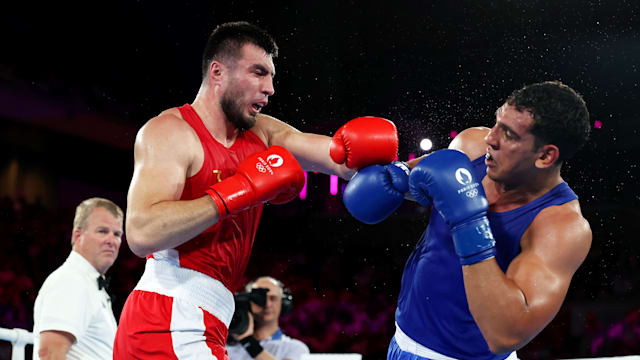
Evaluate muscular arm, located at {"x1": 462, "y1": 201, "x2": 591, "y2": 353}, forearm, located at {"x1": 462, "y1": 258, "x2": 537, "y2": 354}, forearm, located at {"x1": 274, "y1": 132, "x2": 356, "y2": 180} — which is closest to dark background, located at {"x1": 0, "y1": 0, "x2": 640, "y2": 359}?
forearm, located at {"x1": 274, "y1": 132, "x2": 356, "y2": 180}

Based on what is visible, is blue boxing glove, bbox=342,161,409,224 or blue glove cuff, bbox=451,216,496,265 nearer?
blue glove cuff, bbox=451,216,496,265

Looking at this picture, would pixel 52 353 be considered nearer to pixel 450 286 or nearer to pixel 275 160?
pixel 275 160

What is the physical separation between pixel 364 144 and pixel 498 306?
888 mm

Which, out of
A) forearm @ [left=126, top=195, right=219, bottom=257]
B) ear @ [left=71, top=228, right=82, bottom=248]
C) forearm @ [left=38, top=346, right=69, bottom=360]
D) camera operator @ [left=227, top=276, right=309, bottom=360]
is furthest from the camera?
camera operator @ [left=227, top=276, right=309, bottom=360]

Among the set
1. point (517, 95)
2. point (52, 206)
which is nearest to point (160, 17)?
point (52, 206)

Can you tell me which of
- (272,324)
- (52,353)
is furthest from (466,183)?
(272,324)

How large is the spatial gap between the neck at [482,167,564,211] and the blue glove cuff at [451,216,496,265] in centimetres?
29

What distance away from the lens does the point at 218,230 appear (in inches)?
87.8

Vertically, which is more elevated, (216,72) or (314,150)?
(216,72)

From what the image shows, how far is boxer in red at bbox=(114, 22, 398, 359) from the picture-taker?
203 centimetres

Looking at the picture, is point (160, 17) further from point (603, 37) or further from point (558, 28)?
point (603, 37)

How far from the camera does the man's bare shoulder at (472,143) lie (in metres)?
2.26

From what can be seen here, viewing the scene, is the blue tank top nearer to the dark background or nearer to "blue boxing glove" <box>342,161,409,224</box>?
"blue boxing glove" <box>342,161,409,224</box>

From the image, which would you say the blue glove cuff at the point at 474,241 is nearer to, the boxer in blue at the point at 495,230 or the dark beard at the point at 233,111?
the boxer in blue at the point at 495,230
